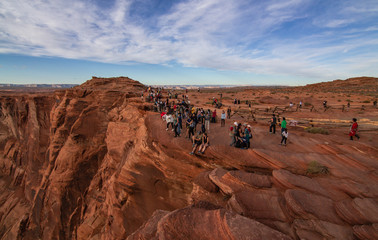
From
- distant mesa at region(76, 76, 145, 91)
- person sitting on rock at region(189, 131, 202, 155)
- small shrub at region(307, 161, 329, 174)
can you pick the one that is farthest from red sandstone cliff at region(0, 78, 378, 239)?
distant mesa at region(76, 76, 145, 91)

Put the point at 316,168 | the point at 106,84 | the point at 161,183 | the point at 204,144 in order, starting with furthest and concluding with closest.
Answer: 1. the point at 106,84
2. the point at 161,183
3. the point at 204,144
4. the point at 316,168

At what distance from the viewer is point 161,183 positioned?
41.5 feet

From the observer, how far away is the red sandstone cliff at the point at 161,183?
592cm

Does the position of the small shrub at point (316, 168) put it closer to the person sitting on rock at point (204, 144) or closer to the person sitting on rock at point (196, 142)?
the person sitting on rock at point (204, 144)

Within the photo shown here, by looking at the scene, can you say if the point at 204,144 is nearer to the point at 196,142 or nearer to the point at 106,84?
the point at 196,142

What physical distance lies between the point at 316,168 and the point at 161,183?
31.0 feet

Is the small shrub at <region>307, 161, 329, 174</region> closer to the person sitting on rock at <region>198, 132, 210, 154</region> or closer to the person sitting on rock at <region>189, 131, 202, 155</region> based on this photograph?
the person sitting on rock at <region>198, 132, 210, 154</region>

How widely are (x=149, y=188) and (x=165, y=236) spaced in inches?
321

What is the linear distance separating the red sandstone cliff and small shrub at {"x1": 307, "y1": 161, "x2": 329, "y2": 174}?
0.34m

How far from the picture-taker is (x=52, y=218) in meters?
21.9

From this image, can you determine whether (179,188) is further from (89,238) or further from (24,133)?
(24,133)

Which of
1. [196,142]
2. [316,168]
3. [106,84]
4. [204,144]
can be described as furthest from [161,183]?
[106,84]

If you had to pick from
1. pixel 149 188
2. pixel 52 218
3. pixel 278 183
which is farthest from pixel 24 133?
pixel 278 183

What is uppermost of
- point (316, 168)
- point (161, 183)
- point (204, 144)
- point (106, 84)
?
point (106, 84)
